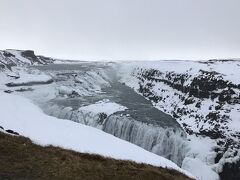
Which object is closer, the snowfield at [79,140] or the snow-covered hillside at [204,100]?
the snowfield at [79,140]

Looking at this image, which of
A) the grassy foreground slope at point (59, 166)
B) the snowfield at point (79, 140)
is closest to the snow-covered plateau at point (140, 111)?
the snowfield at point (79, 140)

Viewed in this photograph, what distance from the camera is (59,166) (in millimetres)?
16062

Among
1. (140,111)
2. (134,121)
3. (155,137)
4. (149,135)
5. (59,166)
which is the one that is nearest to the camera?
(59,166)

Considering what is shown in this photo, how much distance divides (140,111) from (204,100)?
9296 mm

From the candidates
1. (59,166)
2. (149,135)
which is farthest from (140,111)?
(59,166)

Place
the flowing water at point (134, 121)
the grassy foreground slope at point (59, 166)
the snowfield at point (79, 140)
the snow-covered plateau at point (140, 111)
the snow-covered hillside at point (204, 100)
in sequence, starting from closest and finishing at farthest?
the grassy foreground slope at point (59, 166)
the snowfield at point (79, 140)
the snow-covered plateau at point (140, 111)
the snow-covered hillside at point (204, 100)
the flowing water at point (134, 121)

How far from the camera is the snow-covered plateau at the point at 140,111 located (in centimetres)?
2644

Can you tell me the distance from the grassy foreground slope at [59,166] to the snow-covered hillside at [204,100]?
2827 cm

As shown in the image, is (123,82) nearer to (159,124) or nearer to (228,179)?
(159,124)

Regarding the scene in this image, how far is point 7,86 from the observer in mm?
78688

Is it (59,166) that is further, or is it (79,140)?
(79,140)

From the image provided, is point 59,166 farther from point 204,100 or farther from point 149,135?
point 204,100

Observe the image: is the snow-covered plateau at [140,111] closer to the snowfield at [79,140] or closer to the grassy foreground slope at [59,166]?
the snowfield at [79,140]

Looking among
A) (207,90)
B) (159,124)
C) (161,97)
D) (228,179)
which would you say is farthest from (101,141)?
(161,97)
